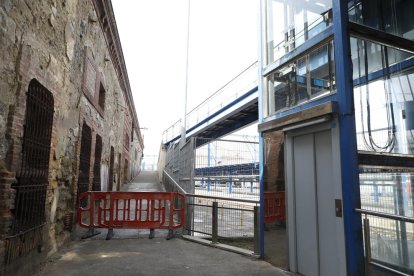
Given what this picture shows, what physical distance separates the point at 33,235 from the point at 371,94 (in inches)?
234

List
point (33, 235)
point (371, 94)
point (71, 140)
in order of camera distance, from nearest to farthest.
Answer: point (33, 235), point (371, 94), point (71, 140)

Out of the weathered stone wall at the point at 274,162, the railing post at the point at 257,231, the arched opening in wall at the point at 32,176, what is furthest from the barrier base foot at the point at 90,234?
the weathered stone wall at the point at 274,162

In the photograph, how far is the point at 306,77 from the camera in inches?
210

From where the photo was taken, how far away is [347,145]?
4.26m

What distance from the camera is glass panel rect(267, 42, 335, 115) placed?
484cm

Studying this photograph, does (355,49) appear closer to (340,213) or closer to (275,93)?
(275,93)

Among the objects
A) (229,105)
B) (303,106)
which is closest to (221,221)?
(303,106)

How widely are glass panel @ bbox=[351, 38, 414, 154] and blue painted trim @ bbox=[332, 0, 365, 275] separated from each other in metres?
0.52

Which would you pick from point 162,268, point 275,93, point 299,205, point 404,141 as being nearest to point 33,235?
point 162,268

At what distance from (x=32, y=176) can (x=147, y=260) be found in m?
2.51

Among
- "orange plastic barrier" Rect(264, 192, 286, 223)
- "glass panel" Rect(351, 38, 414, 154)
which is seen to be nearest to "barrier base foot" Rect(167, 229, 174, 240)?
"orange plastic barrier" Rect(264, 192, 286, 223)

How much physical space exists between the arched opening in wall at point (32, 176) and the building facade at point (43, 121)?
0.05 feet

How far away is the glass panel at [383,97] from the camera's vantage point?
5063 mm

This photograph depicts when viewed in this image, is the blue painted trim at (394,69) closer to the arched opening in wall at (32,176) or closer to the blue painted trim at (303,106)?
the blue painted trim at (303,106)
